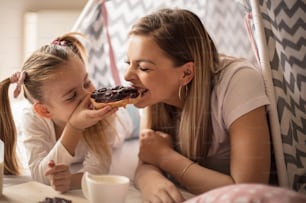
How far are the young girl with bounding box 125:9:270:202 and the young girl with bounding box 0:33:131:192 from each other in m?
0.09

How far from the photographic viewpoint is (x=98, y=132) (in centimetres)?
96

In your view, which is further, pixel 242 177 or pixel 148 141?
pixel 148 141

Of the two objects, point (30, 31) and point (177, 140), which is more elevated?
point (30, 31)

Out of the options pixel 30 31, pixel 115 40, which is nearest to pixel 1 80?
pixel 30 31

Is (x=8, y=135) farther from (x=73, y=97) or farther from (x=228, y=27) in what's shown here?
(x=228, y=27)

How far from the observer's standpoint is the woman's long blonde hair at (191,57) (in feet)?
2.82

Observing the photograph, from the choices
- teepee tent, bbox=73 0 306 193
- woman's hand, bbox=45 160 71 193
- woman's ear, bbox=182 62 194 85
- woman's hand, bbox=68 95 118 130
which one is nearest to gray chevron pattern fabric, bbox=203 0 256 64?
teepee tent, bbox=73 0 306 193

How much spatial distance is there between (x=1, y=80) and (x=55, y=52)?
0.13 m

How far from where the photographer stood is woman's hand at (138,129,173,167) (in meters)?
0.93

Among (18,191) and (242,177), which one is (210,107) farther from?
(18,191)

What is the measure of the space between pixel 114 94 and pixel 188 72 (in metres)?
0.13

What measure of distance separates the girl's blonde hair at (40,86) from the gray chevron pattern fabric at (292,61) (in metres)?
0.34

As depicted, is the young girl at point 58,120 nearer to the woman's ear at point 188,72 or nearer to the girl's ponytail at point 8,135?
the girl's ponytail at point 8,135

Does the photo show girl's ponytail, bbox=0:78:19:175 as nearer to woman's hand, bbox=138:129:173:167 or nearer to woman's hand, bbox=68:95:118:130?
woman's hand, bbox=68:95:118:130
